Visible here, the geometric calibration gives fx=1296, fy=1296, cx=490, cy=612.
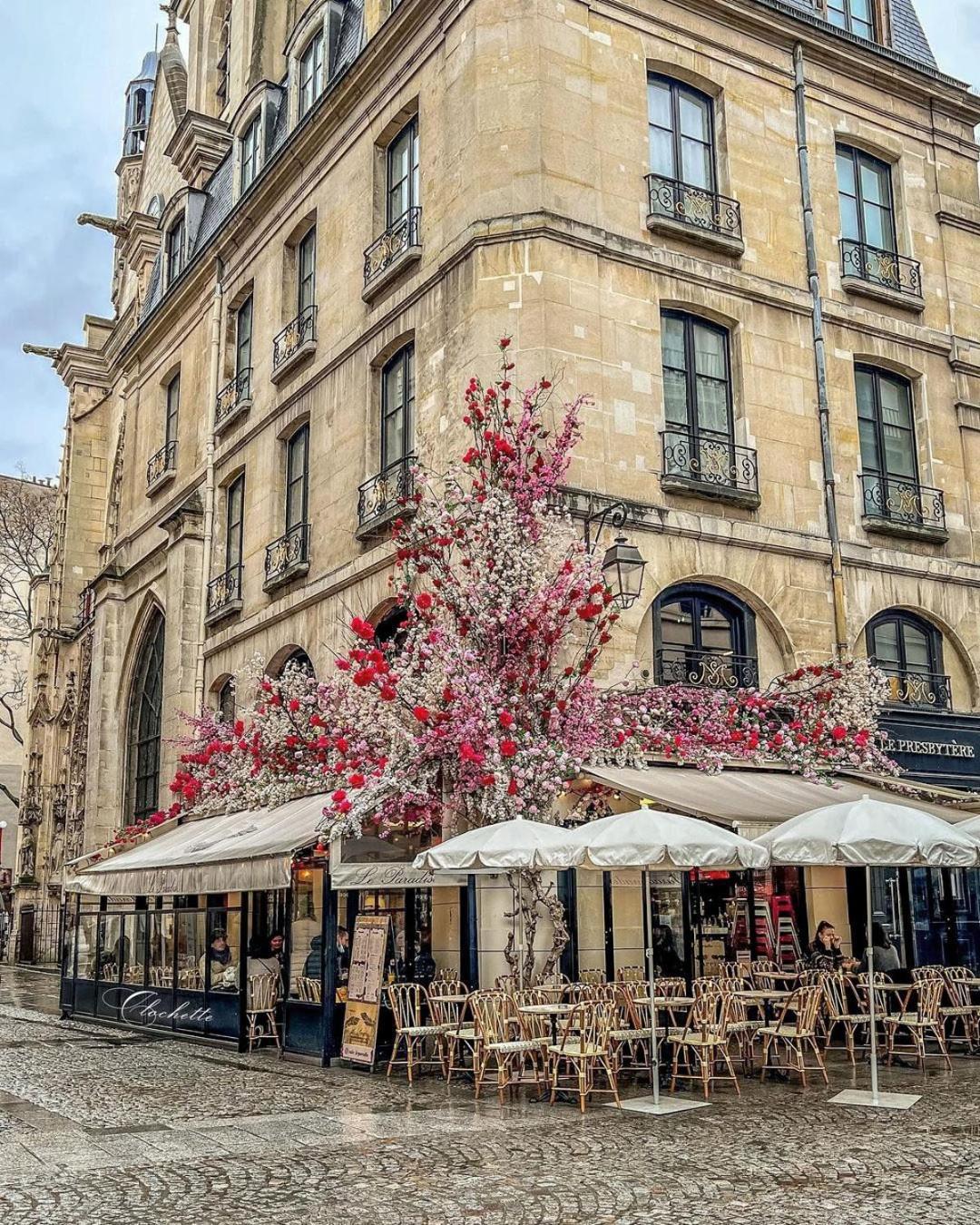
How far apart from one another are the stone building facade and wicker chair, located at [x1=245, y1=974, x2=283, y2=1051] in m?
4.66

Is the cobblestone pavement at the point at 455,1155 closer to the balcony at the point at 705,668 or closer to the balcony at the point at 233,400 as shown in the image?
the balcony at the point at 705,668

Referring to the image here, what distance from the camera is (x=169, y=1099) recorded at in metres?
10.7

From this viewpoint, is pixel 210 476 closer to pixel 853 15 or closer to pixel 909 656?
pixel 909 656

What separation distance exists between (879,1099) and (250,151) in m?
19.5

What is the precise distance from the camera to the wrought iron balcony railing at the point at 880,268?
58.9 feet

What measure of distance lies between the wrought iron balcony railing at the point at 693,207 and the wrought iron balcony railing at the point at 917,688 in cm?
599

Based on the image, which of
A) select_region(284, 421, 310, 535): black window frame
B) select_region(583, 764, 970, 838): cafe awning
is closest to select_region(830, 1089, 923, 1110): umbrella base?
select_region(583, 764, 970, 838): cafe awning

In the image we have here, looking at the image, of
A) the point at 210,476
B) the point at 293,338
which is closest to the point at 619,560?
the point at 293,338

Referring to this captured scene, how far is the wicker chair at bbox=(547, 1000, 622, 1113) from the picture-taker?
10188mm

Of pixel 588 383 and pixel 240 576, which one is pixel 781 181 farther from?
pixel 240 576

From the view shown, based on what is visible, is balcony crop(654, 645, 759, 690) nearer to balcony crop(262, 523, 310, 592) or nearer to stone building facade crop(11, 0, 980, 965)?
stone building facade crop(11, 0, 980, 965)

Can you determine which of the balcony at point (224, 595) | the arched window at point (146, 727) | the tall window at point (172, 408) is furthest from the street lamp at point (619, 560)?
the tall window at point (172, 408)

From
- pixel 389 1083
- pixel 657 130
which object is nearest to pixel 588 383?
pixel 657 130

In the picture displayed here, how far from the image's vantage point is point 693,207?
16.8 m
